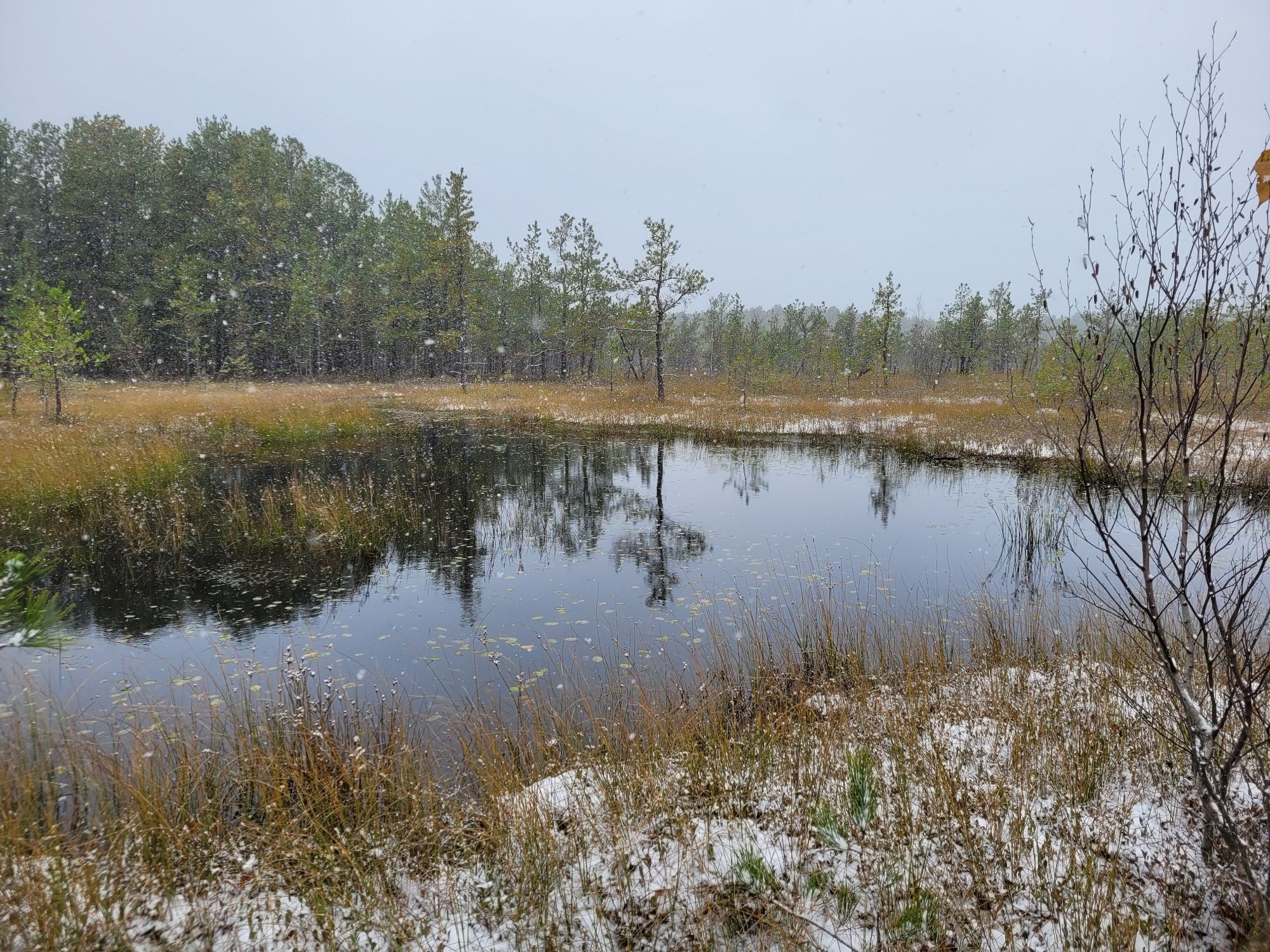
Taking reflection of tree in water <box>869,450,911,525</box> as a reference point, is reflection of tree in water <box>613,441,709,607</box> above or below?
below

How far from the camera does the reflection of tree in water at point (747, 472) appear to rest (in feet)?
46.5

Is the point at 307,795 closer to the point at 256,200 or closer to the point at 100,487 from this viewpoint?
the point at 100,487

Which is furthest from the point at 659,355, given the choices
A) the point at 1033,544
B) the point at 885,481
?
the point at 1033,544

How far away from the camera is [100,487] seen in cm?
1135

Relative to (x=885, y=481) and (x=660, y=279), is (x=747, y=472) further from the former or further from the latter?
→ (x=660, y=279)

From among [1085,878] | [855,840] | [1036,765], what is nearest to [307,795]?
[855,840]

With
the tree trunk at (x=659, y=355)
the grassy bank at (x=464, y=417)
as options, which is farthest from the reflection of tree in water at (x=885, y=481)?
the tree trunk at (x=659, y=355)

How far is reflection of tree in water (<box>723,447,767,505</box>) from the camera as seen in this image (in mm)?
14188

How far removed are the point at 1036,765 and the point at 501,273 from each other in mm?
59159

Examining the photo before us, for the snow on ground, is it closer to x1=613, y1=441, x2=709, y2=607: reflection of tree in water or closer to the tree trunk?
x1=613, y1=441, x2=709, y2=607: reflection of tree in water

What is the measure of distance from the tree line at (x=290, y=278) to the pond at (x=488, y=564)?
2392 centimetres

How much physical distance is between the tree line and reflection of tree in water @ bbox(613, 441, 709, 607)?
25.2 meters

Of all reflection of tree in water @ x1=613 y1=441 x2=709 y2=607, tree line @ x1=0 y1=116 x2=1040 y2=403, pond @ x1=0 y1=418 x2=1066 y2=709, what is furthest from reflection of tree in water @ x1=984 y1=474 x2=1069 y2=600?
tree line @ x1=0 y1=116 x2=1040 y2=403

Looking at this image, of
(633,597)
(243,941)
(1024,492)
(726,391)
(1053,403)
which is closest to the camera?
(243,941)
